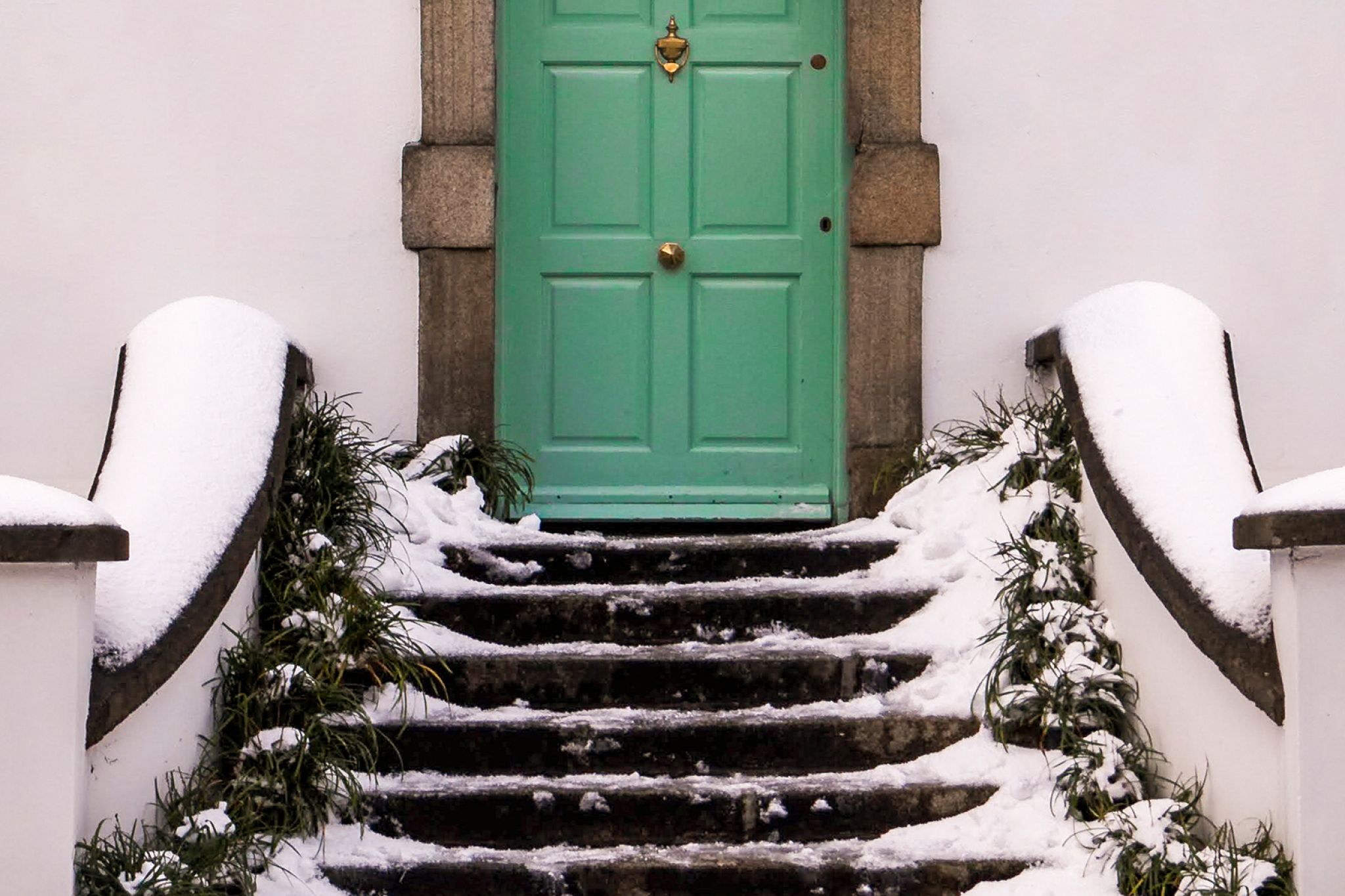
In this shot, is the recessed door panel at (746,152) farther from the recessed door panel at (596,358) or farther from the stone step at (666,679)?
the stone step at (666,679)

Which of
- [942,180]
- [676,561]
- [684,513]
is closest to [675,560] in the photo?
[676,561]

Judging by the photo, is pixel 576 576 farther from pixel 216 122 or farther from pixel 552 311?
pixel 216 122

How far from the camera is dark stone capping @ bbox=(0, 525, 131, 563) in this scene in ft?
10.4

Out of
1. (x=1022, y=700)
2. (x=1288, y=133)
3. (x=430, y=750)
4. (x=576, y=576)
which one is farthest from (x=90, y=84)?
(x=1288, y=133)

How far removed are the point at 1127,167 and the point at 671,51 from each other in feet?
5.17

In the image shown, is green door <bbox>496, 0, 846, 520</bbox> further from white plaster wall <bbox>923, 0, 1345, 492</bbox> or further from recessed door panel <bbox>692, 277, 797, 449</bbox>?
white plaster wall <bbox>923, 0, 1345, 492</bbox>

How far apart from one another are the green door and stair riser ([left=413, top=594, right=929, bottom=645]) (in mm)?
1052

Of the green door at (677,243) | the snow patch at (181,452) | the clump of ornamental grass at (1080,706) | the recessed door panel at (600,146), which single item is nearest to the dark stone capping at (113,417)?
the snow patch at (181,452)

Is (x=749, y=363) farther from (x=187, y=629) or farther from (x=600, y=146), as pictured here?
(x=187, y=629)

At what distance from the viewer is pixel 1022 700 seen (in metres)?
4.17

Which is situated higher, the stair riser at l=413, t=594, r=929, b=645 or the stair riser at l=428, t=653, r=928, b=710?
the stair riser at l=413, t=594, r=929, b=645

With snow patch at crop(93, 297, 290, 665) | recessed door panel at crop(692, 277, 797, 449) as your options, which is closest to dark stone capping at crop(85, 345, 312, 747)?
snow patch at crop(93, 297, 290, 665)

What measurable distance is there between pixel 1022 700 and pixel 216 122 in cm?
322

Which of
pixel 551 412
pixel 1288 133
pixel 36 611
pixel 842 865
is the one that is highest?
pixel 1288 133
